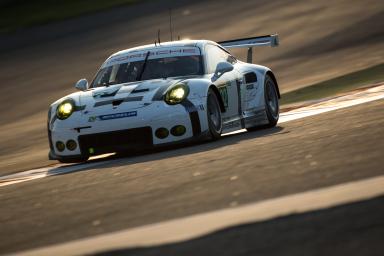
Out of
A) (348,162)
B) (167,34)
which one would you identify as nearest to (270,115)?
(348,162)

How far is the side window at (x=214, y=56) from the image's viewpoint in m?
12.1

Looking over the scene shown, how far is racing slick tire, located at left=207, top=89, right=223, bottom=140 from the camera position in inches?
430

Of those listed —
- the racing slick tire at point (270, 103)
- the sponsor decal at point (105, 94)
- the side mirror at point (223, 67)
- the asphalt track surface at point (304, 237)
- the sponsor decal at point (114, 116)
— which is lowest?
the racing slick tire at point (270, 103)

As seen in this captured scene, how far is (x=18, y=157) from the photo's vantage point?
13.6 m

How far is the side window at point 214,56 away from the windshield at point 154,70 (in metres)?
0.14

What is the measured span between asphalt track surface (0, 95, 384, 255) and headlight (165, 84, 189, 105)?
29.5 inches

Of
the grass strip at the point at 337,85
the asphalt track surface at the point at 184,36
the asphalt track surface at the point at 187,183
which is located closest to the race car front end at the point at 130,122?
the asphalt track surface at the point at 187,183

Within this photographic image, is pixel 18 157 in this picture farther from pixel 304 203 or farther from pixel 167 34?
pixel 167 34

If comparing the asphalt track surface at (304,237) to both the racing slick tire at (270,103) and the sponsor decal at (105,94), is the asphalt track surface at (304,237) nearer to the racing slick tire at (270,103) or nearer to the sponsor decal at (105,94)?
the sponsor decal at (105,94)

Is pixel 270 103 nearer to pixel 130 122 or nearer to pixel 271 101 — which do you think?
pixel 271 101

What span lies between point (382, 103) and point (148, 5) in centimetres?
1755

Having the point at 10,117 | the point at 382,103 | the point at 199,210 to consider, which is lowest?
the point at 10,117

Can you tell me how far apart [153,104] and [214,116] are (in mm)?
825

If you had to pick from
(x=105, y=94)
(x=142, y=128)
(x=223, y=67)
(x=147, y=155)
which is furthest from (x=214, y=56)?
(x=147, y=155)
